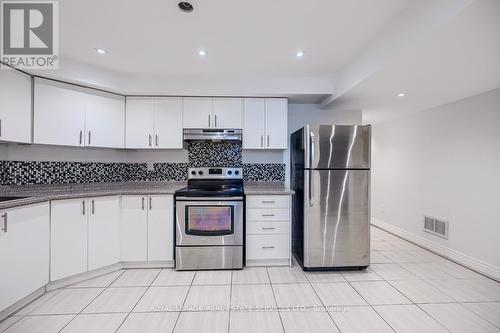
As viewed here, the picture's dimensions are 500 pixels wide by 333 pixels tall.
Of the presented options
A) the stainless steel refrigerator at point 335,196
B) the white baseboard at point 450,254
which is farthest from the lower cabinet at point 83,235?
the white baseboard at point 450,254

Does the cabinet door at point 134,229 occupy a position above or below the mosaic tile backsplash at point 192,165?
below

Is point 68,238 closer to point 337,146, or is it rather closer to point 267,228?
point 267,228

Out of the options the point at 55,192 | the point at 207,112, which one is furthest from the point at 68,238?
the point at 207,112

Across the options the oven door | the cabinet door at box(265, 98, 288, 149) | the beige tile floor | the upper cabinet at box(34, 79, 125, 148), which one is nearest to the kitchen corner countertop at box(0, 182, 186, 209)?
the oven door

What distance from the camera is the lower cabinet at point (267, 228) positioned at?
2811mm

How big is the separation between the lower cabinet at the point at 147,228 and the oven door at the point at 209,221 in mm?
138

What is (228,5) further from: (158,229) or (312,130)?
(158,229)

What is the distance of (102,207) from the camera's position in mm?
2568

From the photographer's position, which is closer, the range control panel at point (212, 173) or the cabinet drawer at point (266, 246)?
the cabinet drawer at point (266, 246)

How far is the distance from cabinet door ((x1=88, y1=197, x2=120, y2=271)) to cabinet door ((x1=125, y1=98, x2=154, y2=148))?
0.81 m

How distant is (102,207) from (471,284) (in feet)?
13.2

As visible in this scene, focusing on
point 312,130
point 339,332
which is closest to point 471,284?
point 339,332

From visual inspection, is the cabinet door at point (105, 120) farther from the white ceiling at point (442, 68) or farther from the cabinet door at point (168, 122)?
the white ceiling at point (442, 68)

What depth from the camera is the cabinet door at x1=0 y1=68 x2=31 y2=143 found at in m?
2.15
